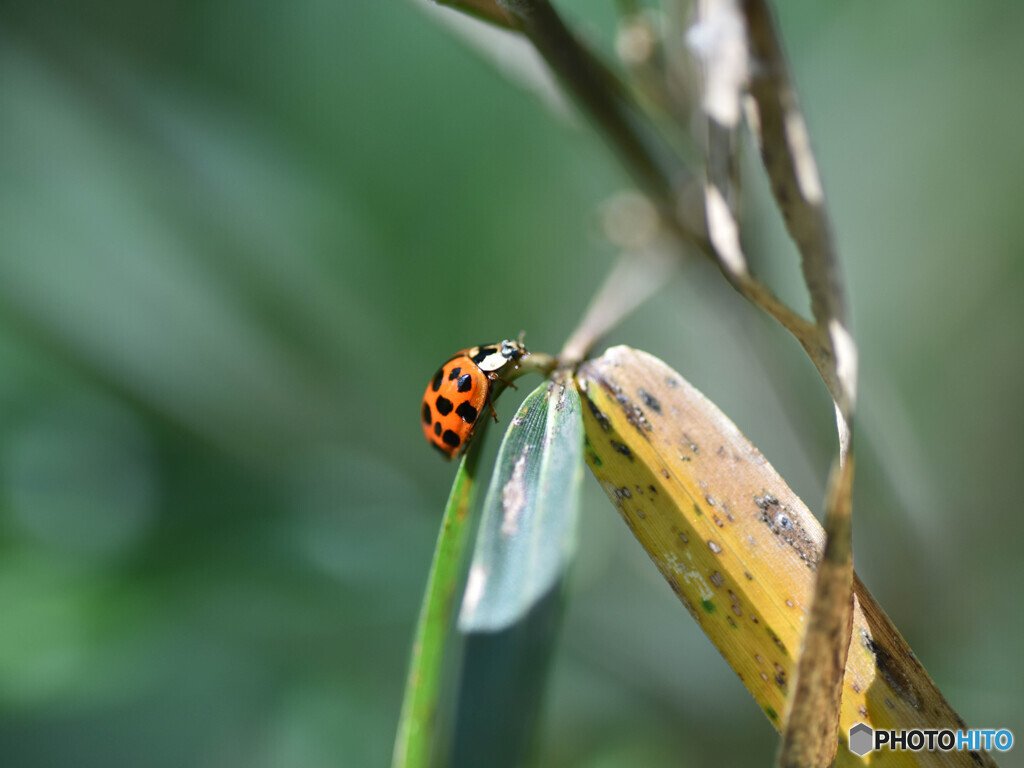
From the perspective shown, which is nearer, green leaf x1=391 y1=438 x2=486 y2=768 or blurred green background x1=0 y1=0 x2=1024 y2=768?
green leaf x1=391 y1=438 x2=486 y2=768

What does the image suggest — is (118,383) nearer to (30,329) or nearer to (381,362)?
(30,329)

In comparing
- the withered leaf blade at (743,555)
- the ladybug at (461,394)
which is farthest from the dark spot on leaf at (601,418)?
the ladybug at (461,394)

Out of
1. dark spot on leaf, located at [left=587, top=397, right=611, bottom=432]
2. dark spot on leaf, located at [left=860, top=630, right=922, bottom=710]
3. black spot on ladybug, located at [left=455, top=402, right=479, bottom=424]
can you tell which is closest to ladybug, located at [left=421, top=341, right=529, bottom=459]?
black spot on ladybug, located at [left=455, top=402, right=479, bottom=424]

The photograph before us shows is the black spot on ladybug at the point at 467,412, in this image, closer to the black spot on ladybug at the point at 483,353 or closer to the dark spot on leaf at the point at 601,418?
the black spot on ladybug at the point at 483,353

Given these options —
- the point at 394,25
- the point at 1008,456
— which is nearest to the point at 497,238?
the point at 394,25

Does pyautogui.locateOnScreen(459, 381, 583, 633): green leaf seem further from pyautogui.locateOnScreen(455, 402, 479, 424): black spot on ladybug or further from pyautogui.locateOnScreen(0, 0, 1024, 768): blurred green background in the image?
pyautogui.locateOnScreen(0, 0, 1024, 768): blurred green background

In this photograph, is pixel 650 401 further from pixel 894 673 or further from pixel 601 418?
pixel 894 673
